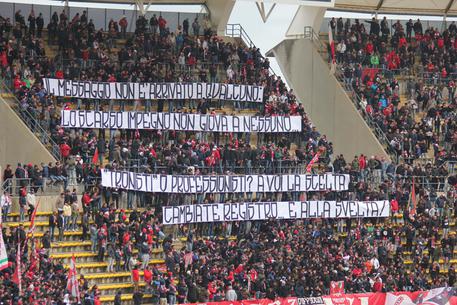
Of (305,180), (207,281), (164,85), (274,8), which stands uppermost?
(274,8)

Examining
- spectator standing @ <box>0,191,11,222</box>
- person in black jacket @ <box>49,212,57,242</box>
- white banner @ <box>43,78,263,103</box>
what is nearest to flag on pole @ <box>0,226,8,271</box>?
spectator standing @ <box>0,191,11,222</box>

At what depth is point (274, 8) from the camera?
209 feet

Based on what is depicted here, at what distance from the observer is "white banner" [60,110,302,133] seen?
172 feet

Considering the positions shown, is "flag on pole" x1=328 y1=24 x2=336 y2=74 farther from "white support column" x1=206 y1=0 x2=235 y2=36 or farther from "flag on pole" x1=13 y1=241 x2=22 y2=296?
"flag on pole" x1=13 y1=241 x2=22 y2=296

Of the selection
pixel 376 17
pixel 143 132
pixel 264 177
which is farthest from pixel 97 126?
pixel 376 17

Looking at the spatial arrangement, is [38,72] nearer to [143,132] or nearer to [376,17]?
[143,132]

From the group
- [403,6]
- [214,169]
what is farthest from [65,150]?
[403,6]

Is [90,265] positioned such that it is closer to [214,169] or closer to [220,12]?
[214,169]

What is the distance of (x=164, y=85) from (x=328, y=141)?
27.1 ft

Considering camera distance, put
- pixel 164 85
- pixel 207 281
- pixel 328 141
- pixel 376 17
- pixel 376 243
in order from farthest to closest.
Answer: pixel 376 17, pixel 328 141, pixel 164 85, pixel 376 243, pixel 207 281

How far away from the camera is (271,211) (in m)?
51.1

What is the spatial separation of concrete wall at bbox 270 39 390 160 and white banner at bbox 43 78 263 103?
439 centimetres

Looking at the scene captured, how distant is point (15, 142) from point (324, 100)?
1580 centimetres

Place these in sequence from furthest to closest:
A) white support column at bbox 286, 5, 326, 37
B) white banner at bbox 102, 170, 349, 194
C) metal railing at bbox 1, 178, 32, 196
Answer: white support column at bbox 286, 5, 326, 37 → white banner at bbox 102, 170, 349, 194 → metal railing at bbox 1, 178, 32, 196
